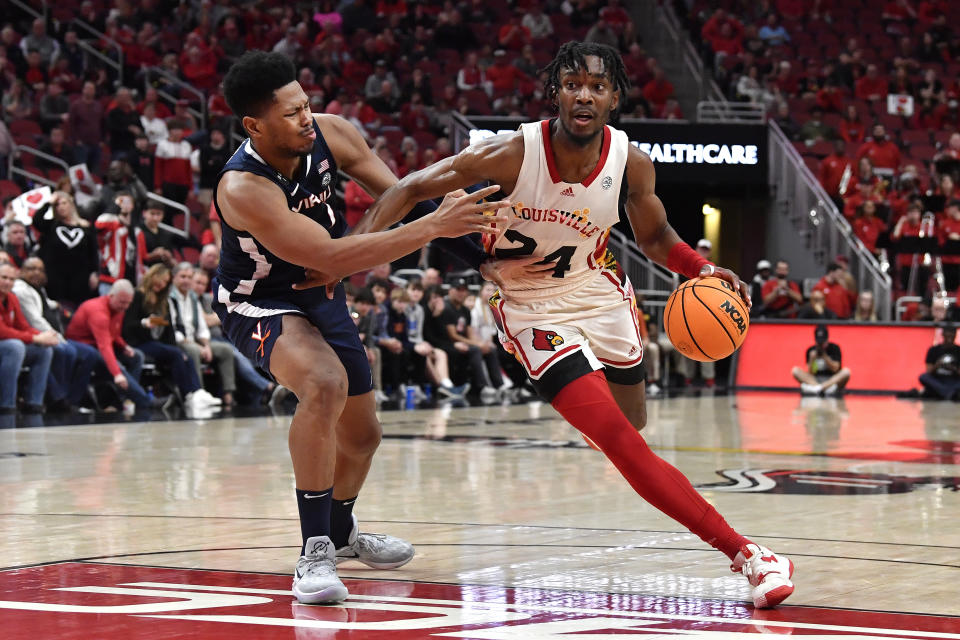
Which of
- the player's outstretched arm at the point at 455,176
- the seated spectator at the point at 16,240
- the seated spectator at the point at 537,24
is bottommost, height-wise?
the player's outstretched arm at the point at 455,176

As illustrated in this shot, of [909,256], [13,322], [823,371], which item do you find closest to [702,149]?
[909,256]

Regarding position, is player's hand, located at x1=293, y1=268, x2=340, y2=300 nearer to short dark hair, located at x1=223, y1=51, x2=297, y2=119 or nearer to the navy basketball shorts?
the navy basketball shorts

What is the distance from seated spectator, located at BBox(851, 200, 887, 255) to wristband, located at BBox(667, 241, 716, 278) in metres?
16.0

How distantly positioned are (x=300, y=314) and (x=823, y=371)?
13189 mm

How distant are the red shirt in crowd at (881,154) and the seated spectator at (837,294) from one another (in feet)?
11.9

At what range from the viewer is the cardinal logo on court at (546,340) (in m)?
4.91

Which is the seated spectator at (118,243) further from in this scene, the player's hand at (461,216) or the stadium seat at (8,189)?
the player's hand at (461,216)

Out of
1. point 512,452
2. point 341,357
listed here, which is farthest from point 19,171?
point 341,357

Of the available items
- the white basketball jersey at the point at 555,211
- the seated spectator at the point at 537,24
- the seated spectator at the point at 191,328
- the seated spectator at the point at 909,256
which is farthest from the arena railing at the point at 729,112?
the white basketball jersey at the point at 555,211

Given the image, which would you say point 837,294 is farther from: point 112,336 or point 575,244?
point 575,244

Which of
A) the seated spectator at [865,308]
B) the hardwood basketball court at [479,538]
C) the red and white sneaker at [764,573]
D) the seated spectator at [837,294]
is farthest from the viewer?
the seated spectator at [837,294]

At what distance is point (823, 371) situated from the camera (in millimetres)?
16984

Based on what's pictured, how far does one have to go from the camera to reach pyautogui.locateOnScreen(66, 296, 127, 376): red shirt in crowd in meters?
12.3

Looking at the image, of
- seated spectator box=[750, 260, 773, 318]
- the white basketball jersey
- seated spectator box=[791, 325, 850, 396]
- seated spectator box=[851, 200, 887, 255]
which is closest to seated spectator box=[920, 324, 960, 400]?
seated spectator box=[791, 325, 850, 396]
